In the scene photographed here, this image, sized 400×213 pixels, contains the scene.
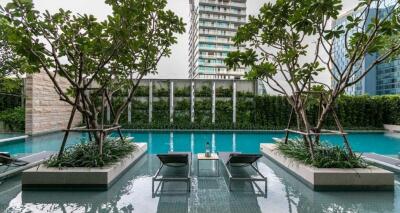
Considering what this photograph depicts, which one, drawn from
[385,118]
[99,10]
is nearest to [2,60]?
[99,10]

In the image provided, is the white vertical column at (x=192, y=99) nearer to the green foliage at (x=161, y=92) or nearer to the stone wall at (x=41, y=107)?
the green foliage at (x=161, y=92)

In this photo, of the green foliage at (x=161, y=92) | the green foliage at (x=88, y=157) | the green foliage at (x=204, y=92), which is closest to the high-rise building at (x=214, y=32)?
the green foliage at (x=204, y=92)

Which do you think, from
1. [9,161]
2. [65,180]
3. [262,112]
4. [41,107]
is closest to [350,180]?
[65,180]

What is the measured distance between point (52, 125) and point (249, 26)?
13.2 m

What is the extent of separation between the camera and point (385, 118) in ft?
59.0

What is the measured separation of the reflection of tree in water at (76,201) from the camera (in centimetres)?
388

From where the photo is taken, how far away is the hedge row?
1764 cm

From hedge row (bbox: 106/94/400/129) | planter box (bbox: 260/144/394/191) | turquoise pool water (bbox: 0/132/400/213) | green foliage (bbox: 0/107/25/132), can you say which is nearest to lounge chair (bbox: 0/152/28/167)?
turquoise pool water (bbox: 0/132/400/213)

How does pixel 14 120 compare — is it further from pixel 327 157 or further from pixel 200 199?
pixel 327 157

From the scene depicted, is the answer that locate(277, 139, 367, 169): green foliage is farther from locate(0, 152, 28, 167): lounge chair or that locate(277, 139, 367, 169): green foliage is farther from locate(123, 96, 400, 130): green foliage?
locate(123, 96, 400, 130): green foliage

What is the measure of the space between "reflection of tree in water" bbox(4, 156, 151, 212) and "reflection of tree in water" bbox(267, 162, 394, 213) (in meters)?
2.68

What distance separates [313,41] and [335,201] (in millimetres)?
4020

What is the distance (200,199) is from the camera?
14.2 ft

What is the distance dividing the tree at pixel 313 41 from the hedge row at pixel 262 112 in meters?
9.92
